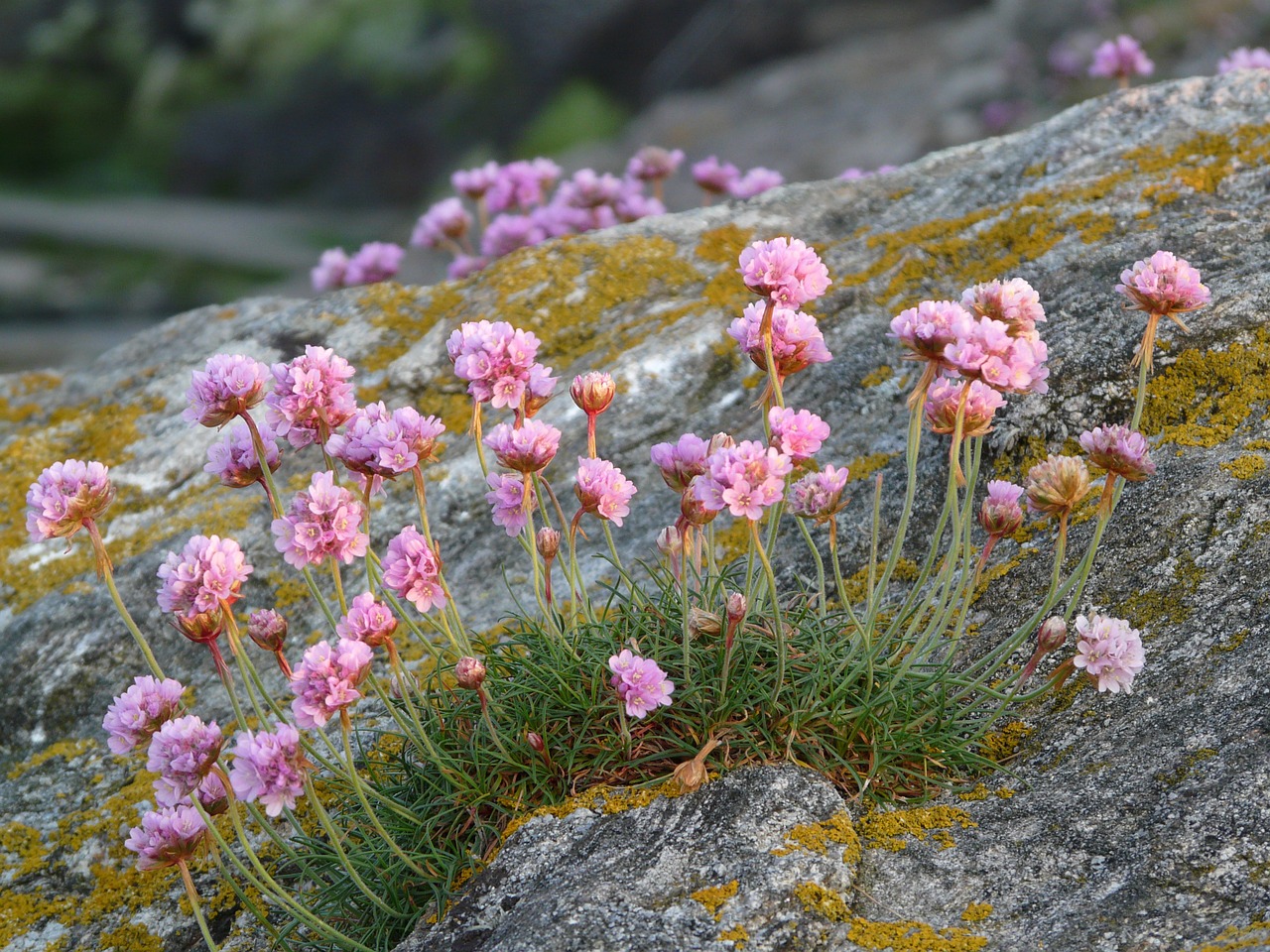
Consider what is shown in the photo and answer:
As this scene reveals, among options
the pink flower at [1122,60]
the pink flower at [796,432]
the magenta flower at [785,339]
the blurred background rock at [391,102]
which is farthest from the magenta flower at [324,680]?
the blurred background rock at [391,102]

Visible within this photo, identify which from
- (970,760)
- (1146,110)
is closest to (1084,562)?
(970,760)

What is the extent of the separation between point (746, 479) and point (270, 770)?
1.15 meters

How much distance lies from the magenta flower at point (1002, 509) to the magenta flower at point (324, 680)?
1492 mm

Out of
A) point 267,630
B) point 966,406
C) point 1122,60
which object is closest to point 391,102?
point 1122,60

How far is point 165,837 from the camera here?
2.35 metres

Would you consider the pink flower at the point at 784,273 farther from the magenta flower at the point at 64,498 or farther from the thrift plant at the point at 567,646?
the magenta flower at the point at 64,498

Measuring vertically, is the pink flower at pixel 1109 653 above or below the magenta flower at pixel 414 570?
below

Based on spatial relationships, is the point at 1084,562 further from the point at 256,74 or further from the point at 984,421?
the point at 256,74

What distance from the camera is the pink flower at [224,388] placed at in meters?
2.50

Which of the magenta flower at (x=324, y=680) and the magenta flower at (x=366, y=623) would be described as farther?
the magenta flower at (x=366, y=623)

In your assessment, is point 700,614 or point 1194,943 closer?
point 1194,943

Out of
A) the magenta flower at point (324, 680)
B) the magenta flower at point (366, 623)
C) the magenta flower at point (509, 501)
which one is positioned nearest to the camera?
the magenta flower at point (324, 680)

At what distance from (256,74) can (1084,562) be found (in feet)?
109

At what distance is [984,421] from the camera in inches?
99.1
